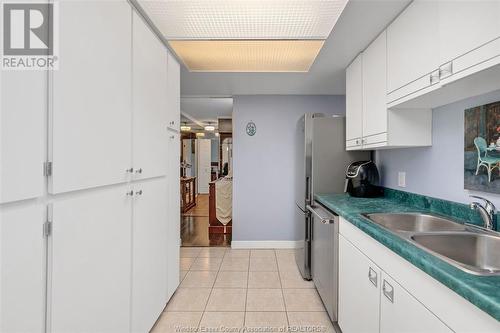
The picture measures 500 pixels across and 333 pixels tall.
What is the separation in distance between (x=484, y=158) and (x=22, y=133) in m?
2.07

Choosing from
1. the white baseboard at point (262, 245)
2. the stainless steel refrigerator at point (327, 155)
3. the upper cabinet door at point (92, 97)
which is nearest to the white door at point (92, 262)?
the upper cabinet door at point (92, 97)

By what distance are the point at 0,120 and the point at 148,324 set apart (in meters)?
1.59

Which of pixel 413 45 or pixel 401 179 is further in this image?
pixel 401 179

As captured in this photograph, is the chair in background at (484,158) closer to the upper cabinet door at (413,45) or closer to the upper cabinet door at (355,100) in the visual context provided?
the upper cabinet door at (413,45)

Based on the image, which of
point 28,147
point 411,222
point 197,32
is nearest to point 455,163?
point 411,222

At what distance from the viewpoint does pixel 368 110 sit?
2004mm

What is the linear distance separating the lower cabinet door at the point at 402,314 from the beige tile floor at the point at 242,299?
904 mm

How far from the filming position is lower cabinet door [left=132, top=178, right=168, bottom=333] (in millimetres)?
1574

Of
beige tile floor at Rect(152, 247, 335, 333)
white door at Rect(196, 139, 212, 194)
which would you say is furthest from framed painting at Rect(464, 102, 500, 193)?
white door at Rect(196, 139, 212, 194)

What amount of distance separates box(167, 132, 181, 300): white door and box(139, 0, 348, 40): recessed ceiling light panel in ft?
2.89

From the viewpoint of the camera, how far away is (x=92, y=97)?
1132 mm

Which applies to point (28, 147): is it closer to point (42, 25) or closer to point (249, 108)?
point (42, 25)

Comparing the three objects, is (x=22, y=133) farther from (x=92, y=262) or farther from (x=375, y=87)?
(x=375, y=87)

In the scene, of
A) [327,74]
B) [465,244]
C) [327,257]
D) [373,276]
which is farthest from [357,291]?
[327,74]
